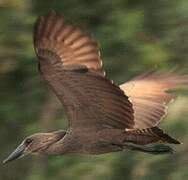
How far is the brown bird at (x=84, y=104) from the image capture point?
438cm

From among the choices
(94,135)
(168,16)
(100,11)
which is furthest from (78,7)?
(94,135)

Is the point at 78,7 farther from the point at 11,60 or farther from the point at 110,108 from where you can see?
the point at 110,108

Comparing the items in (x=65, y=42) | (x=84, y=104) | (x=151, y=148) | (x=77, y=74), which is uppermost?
(x=65, y=42)

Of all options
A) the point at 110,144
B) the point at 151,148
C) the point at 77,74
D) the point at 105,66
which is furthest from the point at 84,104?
the point at 105,66

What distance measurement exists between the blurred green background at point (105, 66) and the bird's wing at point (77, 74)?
4.51ft

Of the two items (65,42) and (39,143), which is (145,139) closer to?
(39,143)

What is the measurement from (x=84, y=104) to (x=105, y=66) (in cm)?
176

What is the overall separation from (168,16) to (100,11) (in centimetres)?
39

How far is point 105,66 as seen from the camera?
6.28 m

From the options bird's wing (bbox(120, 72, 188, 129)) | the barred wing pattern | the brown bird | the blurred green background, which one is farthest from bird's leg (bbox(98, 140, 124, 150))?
the blurred green background

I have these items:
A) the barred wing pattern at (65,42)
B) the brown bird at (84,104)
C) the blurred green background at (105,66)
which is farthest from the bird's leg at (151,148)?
the blurred green background at (105,66)

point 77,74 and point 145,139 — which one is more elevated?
point 77,74

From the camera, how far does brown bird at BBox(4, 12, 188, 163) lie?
4383 millimetres

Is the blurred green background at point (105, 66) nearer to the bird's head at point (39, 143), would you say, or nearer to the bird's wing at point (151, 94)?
the bird's wing at point (151, 94)
